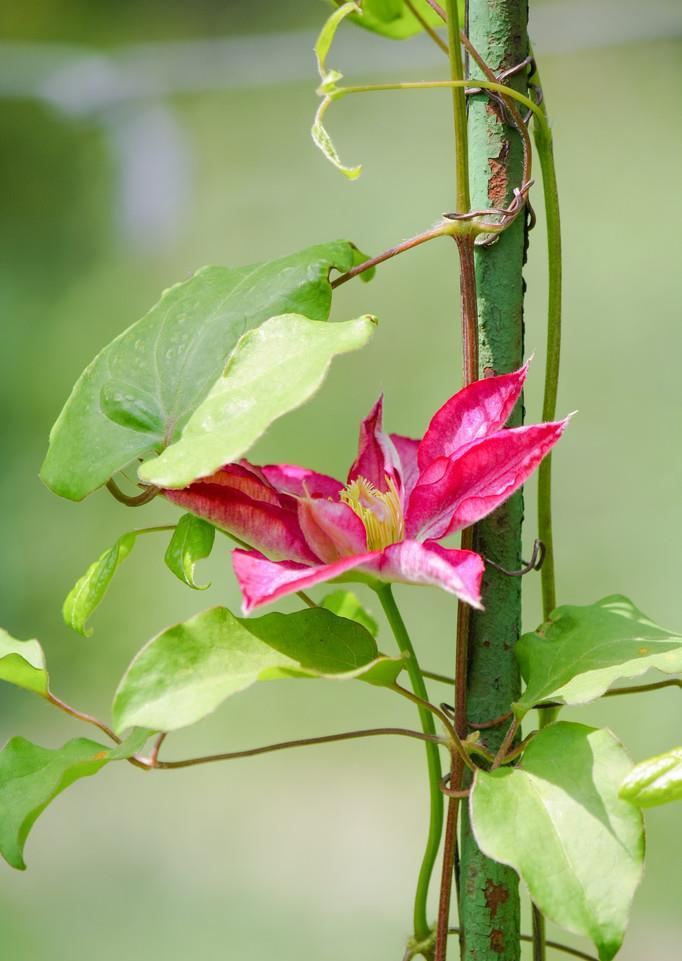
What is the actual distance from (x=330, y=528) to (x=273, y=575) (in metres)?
0.03

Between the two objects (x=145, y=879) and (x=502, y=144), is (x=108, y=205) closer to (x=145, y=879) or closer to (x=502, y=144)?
(x=145, y=879)

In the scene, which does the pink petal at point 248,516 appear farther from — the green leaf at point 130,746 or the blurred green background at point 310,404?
the blurred green background at point 310,404

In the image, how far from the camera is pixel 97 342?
159 cm

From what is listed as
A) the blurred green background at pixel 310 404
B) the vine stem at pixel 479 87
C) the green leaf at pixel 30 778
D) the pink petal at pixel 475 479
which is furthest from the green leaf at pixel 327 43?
the blurred green background at pixel 310 404

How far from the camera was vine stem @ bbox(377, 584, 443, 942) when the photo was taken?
0.32 m

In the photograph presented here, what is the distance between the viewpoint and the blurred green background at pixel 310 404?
1268mm

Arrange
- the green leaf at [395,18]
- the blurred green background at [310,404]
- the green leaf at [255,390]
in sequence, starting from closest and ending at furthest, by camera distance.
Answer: the green leaf at [255,390]
the green leaf at [395,18]
the blurred green background at [310,404]

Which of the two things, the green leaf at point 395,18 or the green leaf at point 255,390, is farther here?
the green leaf at point 395,18

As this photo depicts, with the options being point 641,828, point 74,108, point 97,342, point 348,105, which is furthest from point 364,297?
point 641,828

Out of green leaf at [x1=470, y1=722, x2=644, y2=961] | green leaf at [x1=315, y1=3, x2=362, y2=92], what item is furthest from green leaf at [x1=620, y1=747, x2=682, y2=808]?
green leaf at [x1=315, y1=3, x2=362, y2=92]

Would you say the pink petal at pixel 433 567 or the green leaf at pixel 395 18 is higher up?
the green leaf at pixel 395 18

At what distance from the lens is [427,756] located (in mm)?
329

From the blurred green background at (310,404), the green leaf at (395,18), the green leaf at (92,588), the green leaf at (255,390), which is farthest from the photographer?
the blurred green background at (310,404)

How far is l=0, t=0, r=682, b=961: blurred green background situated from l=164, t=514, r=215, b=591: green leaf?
946 millimetres
